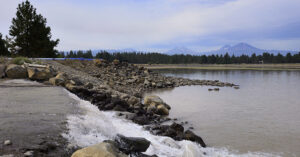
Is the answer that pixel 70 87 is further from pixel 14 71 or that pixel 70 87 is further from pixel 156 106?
pixel 156 106

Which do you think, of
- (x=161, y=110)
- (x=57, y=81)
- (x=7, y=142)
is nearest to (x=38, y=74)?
(x=57, y=81)

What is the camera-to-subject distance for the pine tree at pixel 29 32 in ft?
110

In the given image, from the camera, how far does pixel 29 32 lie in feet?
112

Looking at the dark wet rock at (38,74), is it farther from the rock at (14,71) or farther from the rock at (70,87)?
the rock at (70,87)

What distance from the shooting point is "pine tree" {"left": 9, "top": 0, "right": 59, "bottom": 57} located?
33.5 meters

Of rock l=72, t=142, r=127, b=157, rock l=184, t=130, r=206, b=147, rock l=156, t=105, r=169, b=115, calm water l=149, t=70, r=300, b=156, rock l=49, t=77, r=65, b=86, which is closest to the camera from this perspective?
rock l=72, t=142, r=127, b=157

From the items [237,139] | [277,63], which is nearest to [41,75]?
[237,139]

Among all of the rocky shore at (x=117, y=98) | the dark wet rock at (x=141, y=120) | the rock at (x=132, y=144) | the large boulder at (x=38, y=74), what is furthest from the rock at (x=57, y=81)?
the rock at (x=132, y=144)

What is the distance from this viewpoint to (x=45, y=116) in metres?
7.98

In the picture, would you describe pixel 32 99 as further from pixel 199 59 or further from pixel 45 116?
pixel 199 59

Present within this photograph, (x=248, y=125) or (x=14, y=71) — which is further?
(x=14, y=71)

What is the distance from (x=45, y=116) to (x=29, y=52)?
3048 centimetres

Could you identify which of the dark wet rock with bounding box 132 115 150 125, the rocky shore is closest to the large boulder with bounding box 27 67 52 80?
the rocky shore

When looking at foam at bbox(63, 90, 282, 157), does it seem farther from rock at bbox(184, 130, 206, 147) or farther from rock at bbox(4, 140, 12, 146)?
rock at bbox(4, 140, 12, 146)
